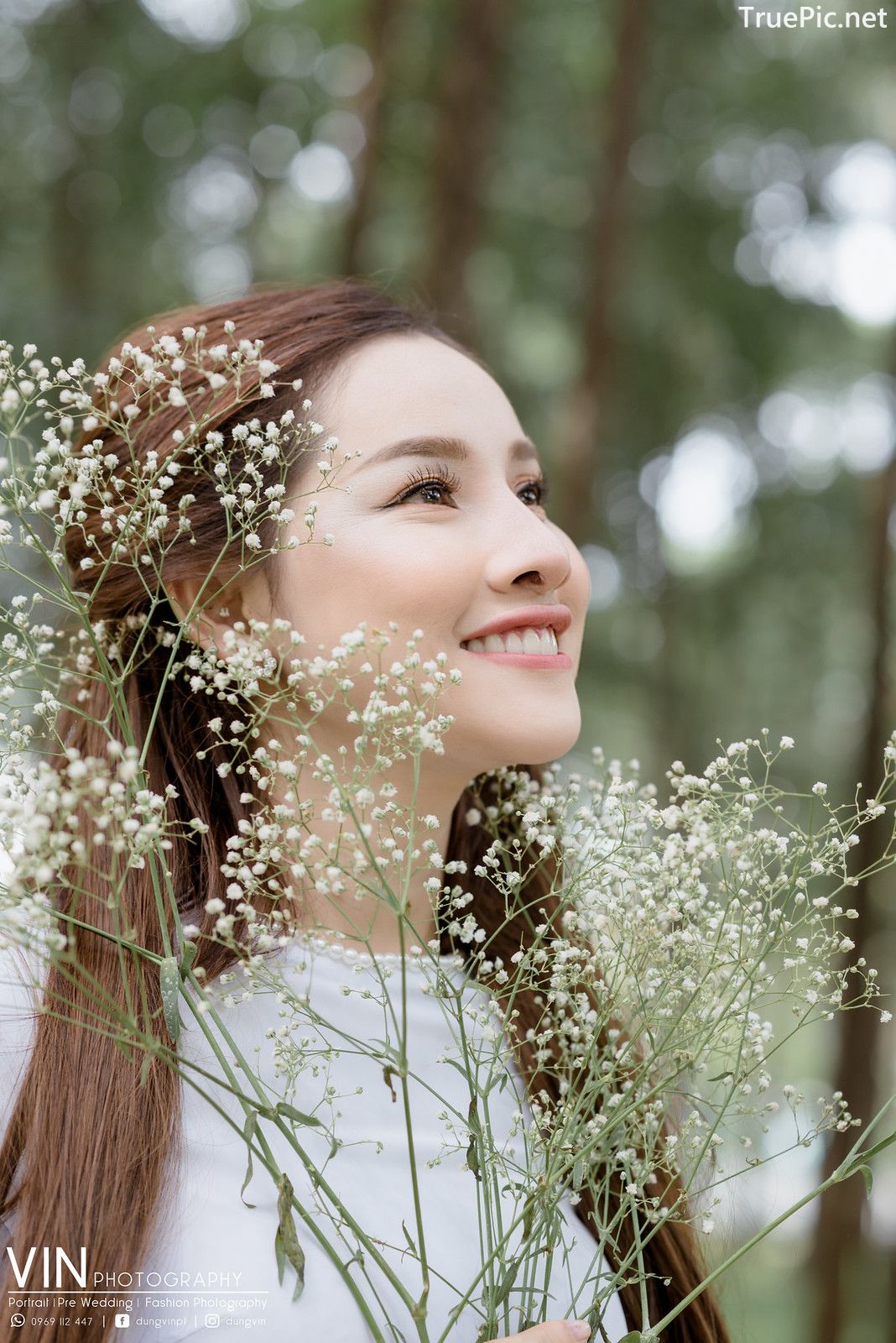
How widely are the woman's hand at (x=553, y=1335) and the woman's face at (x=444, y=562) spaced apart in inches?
29.7

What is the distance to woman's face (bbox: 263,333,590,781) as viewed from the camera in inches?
67.9

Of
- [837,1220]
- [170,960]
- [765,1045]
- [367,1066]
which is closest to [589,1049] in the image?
[765,1045]

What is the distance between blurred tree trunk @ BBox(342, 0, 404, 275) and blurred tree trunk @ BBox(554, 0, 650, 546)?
1.39 m

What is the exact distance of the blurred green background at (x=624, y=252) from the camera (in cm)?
638

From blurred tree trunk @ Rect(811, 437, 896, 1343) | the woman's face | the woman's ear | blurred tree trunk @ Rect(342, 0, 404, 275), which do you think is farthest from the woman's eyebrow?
blurred tree trunk @ Rect(811, 437, 896, 1343)

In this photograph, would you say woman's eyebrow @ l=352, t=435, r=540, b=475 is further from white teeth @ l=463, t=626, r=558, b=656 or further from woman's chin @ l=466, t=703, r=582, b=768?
woman's chin @ l=466, t=703, r=582, b=768

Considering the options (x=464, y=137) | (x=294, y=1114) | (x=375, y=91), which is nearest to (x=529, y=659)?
(x=294, y=1114)

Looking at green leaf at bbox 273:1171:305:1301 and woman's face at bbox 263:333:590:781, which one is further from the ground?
woman's face at bbox 263:333:590:781

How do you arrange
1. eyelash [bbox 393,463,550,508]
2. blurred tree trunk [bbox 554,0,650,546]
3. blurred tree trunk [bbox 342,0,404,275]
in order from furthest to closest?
blurred tree trunk [bbox 554,0,650,546] < blurred tree trunk [bbox 342,0,404,275] < eyelash [bbox 393,463,550,508]

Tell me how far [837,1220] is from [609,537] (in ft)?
14.9

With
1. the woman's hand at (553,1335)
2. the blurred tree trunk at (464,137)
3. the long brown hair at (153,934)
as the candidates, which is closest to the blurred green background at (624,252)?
the blurred tree trunk at (464,137)

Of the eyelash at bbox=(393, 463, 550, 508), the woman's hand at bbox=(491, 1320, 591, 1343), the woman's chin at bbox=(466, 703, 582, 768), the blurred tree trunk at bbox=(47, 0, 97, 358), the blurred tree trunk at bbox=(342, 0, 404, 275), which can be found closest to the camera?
the woman's hand at bbox=(491, 1320, 591, 1343)

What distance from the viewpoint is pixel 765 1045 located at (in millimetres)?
1419

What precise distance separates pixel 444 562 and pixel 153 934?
2.28 ft
